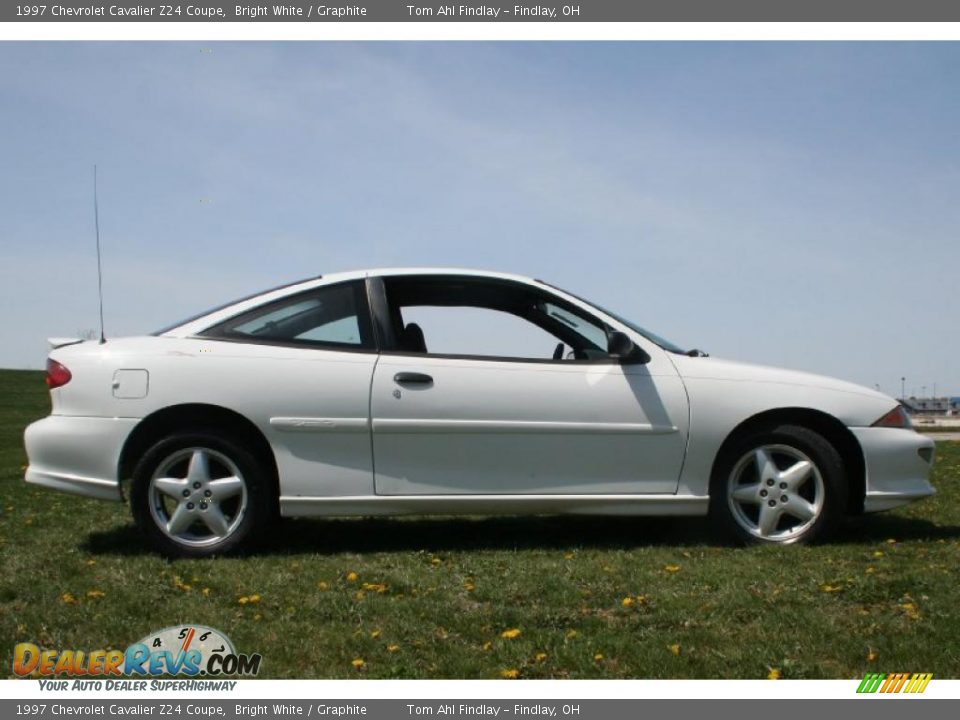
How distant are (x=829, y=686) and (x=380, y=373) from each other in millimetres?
3124

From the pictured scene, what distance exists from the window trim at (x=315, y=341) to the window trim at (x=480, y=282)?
0.05 meters

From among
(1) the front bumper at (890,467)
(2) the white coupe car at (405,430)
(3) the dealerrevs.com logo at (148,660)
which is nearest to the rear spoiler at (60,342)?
(2) the white coupe car at (405,430)

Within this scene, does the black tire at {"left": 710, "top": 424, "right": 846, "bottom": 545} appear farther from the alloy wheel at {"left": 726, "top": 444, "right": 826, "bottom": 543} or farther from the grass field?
the grass field

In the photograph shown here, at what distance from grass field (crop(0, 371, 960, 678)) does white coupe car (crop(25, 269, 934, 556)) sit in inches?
12.1

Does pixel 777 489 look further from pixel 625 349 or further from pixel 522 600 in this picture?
pixel 522 600

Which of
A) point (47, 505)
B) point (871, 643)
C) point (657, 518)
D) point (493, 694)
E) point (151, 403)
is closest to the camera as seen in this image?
point (493, 694)

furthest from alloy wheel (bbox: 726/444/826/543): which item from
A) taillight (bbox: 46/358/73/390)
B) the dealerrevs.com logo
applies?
taillight (bbox: 46/358/73/390)

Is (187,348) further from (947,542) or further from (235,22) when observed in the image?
(947,542)

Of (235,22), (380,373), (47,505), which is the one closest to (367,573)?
(380,373)

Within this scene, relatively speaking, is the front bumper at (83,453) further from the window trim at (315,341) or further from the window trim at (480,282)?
the window trim at (480,282)

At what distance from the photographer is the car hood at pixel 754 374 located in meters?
6.14

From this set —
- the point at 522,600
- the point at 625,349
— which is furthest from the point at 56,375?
the point at 625,349

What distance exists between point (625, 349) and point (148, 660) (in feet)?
10.5

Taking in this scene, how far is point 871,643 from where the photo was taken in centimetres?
407
